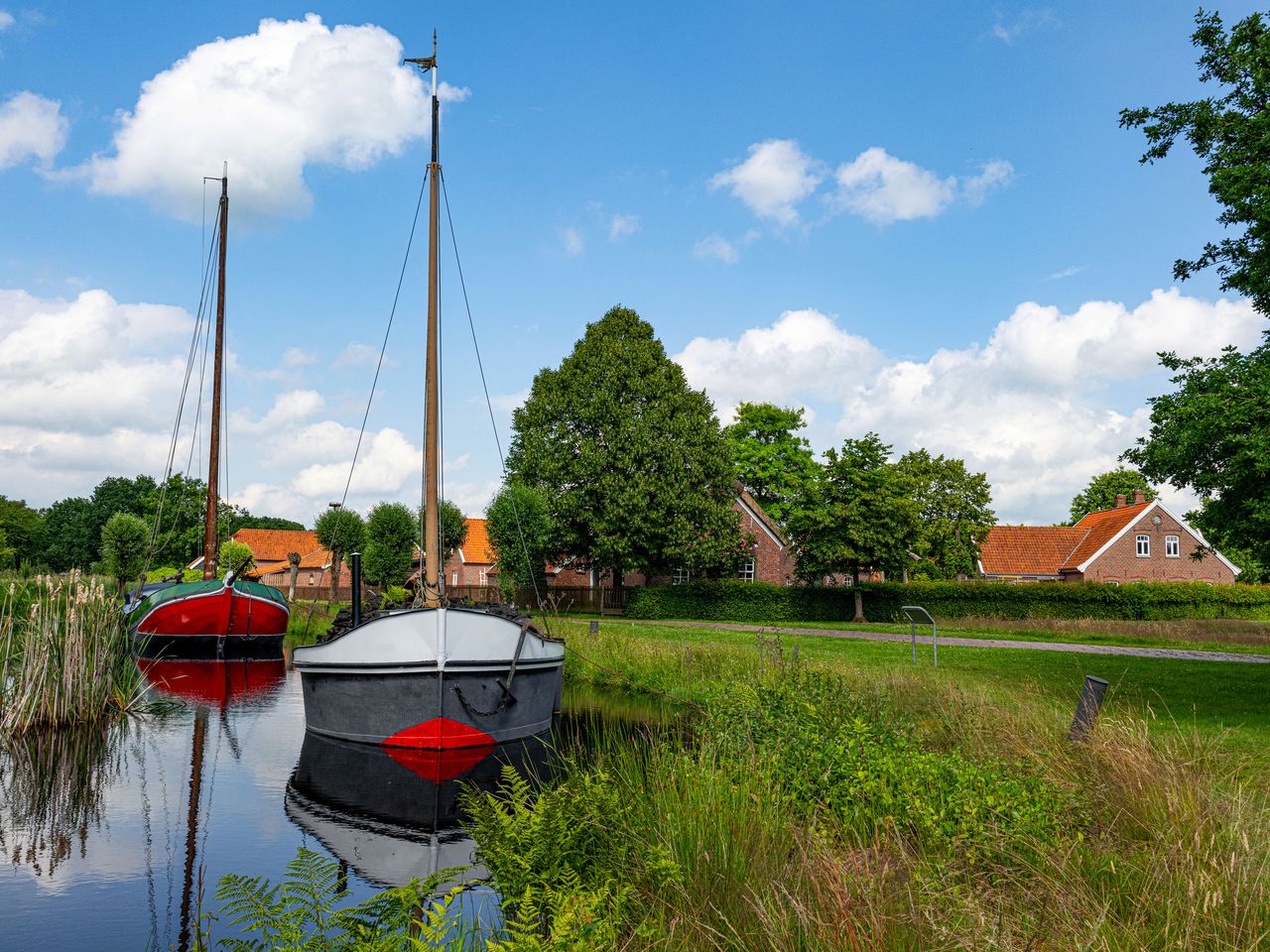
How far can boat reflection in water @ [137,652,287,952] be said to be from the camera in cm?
765

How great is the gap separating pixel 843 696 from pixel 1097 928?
20.0 ft

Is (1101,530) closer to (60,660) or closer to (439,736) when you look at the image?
(439,736)

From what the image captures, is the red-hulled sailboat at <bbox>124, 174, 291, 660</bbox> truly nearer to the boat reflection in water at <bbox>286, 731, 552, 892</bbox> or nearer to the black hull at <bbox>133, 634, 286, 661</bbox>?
the black hull at <bbox>133, 634, 286, 661</bbox>

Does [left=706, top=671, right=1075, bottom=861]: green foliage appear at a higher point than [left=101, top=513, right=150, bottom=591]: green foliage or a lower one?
lower

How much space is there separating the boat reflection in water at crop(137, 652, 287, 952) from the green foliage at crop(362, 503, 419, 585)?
1039 inches

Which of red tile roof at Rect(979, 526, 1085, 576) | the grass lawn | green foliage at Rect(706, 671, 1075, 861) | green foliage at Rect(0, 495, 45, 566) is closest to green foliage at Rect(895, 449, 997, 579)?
red tile roof at Rect(979, 526, 1085, 576)

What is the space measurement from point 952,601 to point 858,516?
546 centimetres

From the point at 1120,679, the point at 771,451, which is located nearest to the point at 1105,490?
the point at 771,451

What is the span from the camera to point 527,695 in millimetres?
13156

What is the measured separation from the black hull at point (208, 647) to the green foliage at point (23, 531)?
8005 cm

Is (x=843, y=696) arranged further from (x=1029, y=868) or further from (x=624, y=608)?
(x=624, y=608)

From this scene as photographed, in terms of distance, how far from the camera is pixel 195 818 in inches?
371

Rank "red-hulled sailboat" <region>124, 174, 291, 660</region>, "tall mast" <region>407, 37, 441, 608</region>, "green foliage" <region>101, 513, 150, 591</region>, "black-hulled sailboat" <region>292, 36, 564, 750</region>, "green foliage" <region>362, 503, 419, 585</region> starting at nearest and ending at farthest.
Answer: "black-hulled sailboat" <region>292, 36, 564, 750</region> < "tall mast" <region>407, 37, 441, 608</region> < "red-hulled sailboat" <region>124, 174, 291, 660</region> < "green foliage" <region>362, 503, 419, 585</region> < "green foliage" <region>101, 513, 150, 591</region>

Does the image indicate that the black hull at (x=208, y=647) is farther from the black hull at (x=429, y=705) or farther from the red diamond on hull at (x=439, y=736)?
the red diamond on hull at (x=439, y=736)
